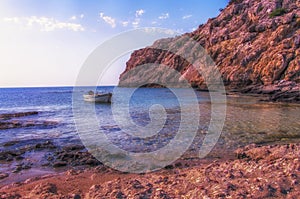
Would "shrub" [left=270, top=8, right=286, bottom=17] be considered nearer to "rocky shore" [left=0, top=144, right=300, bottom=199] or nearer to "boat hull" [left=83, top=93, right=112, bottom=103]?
"boat hull" [left=83, top=93, right=112, bottom=103]

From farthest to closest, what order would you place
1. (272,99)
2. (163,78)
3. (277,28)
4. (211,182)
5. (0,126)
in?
(163,78)
(277,28)
(272,99)
(0,126)
(211,182)

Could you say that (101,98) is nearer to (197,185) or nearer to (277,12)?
(197,185)

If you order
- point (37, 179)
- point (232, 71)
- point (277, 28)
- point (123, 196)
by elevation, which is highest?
point (277, 28)

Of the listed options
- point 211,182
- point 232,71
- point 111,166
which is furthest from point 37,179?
point 232,71

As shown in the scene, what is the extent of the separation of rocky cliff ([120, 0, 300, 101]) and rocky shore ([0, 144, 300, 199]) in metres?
37.2

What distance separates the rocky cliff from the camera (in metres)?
51.7

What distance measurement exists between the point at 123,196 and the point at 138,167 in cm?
375

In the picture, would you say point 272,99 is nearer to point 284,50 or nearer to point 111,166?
point 284,50

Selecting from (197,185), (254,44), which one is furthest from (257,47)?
(197,185)

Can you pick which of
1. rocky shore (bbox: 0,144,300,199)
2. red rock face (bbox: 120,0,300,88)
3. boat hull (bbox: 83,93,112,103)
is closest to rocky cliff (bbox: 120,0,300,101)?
red rock face (bbox: 120,0,300,88)

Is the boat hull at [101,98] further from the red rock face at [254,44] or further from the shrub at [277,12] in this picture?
the shrub at [277,12]

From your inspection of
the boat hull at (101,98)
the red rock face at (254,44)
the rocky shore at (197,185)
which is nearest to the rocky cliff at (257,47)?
the red rock face at (254,44)

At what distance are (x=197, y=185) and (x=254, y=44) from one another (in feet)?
215

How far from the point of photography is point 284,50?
53.9 m
